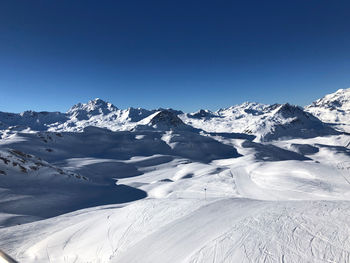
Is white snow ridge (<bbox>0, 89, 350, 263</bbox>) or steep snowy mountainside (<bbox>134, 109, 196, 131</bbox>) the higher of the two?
steep snowy mountainside (<bbox>134, 109, 196, 131</bbox>)

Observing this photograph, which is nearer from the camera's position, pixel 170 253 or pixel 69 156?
pixel 170 253

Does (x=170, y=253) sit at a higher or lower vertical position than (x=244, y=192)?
higher

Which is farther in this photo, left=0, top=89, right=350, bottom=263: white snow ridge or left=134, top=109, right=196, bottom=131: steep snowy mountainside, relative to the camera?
left=134, top=109, right=196, bottom=131: steep snowy mountainside

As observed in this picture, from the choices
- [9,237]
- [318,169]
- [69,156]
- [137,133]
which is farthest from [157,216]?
[137,133]

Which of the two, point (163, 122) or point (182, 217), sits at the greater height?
point (163, 122)

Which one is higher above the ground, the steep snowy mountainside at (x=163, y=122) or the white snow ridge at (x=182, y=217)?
the steep snowy mountainside at (x=163, y=122)

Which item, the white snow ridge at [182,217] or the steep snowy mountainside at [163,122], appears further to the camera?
the steep snowy mountainside at [163,122]

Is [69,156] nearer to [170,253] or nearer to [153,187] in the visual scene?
[153,187]

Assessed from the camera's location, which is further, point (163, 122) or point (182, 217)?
point (163, 122)

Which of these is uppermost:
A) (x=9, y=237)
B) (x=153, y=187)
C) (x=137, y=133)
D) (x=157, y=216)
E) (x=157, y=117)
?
(x=157, y=117)

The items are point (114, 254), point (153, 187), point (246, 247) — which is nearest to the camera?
point (246, 247)

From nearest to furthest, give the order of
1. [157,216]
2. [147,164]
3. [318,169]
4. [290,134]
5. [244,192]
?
[157,216], [244,192], [318,169], [147,164], [290,134]
